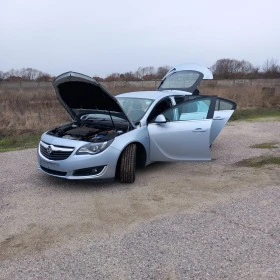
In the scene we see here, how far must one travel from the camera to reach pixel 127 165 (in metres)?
5.60

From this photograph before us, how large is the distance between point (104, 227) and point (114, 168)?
1484 mm

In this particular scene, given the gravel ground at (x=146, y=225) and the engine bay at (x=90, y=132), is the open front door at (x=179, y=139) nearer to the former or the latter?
the gravel ground at (x=146, y=225)

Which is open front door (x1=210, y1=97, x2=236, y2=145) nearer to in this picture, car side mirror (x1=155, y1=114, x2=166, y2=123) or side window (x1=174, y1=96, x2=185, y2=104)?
side window (x1=174, y1=96, x2=185, y2=104)

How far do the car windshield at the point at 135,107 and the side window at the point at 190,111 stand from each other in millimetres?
431

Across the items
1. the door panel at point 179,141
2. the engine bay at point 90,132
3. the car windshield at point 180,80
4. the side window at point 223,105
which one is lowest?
the door panel at point 179,141

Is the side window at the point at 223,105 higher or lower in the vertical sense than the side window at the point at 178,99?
lower

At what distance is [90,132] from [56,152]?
671mm

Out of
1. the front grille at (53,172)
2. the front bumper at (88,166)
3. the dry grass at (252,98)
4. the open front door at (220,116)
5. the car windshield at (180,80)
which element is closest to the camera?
the front bumper at (88,166)

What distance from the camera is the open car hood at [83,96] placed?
18.6ft

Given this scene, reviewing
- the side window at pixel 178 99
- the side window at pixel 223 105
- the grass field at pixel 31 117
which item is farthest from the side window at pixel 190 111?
the grass field at pixel 31 117

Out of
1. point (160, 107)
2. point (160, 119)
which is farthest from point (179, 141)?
point (160, 107)

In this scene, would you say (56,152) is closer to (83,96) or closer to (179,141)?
(83,96)

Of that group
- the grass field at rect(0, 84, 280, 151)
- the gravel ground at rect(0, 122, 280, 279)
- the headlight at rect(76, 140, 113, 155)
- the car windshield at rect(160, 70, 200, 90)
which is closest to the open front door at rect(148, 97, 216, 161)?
the gravel ground at rect(0, 122, 280, 279)

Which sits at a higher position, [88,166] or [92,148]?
[92,148]
